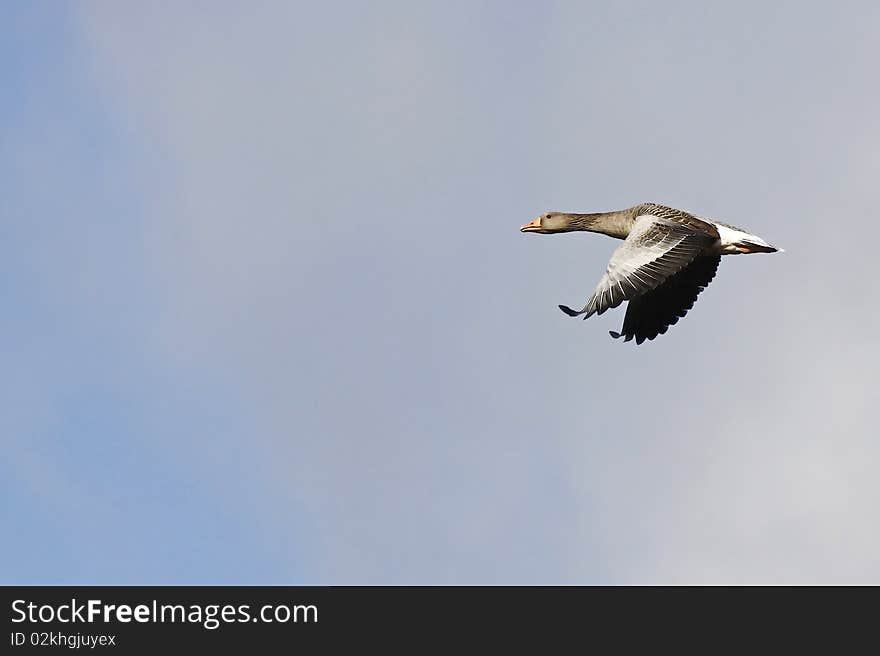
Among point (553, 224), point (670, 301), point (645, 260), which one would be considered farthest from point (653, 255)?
point (553, 224)

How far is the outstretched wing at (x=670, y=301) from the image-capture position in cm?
3916

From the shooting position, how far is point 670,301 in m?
39.3

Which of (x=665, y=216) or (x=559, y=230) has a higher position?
(x=559, y=230)

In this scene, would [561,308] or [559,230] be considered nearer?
[561,308]

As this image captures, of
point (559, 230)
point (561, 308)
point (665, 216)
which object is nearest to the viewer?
point (561, 308)

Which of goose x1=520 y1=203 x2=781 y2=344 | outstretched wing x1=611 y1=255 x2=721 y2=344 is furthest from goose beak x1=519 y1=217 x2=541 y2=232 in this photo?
outstretched wing x1=611 y1=255 x2=721 y2=344

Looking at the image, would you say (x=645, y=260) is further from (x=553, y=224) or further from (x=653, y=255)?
(x=553, y=224)

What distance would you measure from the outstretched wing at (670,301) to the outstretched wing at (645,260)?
2.47 metres

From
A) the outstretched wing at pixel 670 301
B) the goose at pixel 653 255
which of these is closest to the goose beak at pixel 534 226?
the goose at pixel 653 255

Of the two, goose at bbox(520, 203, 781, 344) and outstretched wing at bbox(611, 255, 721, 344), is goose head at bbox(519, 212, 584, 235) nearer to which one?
goose at bbox(520, 203, 781, 344)
